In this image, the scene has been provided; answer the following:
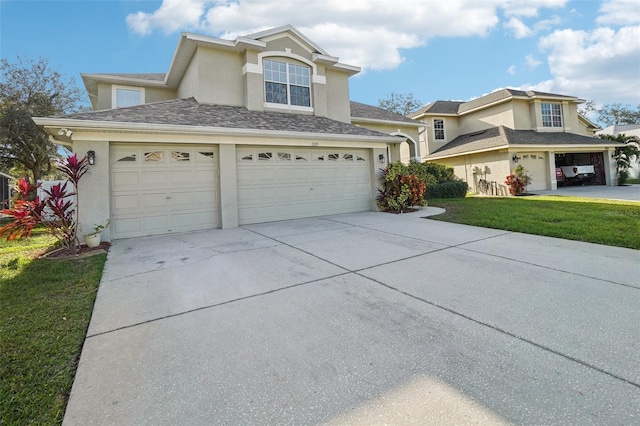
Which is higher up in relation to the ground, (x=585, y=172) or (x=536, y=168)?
(x=536, y=168)

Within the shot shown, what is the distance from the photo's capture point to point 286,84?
11773 millimetres

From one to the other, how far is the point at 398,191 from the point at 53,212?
9.72m

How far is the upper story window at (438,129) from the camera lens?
22.5 metres

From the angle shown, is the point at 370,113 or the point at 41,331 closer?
the point at 41,331

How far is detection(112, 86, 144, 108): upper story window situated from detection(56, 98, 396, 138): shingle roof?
4.75 meters

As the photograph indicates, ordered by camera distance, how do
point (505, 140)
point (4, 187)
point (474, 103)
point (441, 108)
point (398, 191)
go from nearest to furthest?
point (398, 191) → point (505, 140) → point (4, 187) → point (474, 103) → point (441, 108)

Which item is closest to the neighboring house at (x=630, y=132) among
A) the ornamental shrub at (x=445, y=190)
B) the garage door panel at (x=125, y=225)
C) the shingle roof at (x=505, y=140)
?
the shingle roof at (x=505, y=140)

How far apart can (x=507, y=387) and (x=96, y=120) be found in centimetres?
892

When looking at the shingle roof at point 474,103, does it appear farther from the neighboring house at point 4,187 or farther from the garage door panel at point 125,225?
the neighboring house at point 4,187

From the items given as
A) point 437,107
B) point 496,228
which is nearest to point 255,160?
point 496,228

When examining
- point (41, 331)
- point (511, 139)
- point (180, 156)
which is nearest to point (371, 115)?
point (511, 139)

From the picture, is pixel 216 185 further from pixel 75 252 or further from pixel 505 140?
pixel 505 140

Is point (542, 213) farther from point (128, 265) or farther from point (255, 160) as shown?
point (128, 265)

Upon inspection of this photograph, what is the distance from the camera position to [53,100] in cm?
1897
